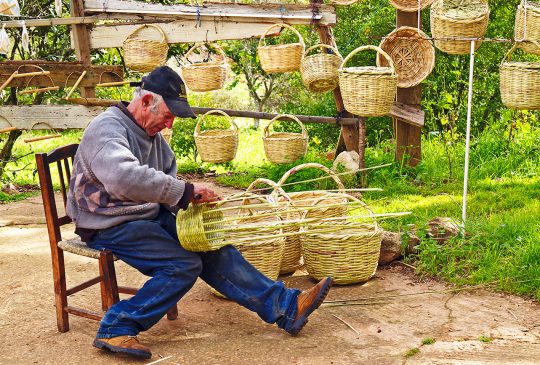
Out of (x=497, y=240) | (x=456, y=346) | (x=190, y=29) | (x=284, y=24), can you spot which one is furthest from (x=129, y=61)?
(x=456, y=346)

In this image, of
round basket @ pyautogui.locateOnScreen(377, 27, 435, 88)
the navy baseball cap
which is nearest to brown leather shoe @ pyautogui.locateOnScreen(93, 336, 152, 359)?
the navy baseball cap

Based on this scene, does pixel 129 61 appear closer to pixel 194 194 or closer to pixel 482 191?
pixel 482 191

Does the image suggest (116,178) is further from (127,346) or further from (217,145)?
(217,145)

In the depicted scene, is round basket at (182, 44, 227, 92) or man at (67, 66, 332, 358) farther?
round basket at (182, 44, 227, 92)

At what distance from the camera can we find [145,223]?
4.15m

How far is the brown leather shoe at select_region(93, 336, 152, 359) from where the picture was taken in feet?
13.3

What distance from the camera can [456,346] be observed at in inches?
167

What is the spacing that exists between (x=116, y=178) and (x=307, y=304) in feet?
4.32

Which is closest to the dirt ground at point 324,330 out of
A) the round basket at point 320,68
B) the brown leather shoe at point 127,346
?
the brown leather shoe at point 127,346

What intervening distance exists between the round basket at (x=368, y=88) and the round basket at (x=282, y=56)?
0.73 meters

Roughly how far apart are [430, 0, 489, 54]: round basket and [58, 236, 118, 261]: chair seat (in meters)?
3.42

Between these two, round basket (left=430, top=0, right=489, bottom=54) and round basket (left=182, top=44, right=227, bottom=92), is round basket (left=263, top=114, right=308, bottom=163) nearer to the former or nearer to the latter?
round basket (left=182, top=44, right=227, bottom=92)

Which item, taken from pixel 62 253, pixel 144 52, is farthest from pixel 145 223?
pixel 144 52

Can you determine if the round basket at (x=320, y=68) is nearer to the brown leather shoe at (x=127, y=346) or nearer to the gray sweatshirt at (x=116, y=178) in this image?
the gray sweatshirt at (x=116, y=178)
